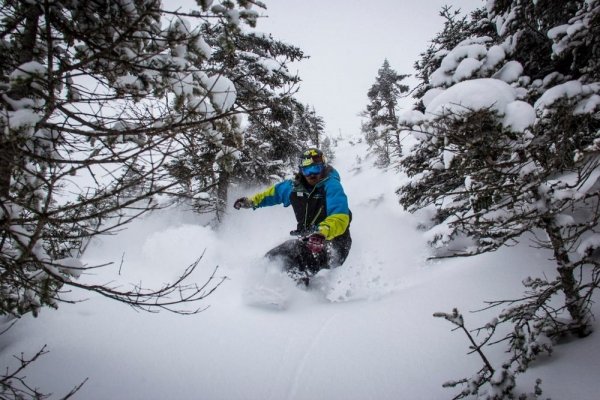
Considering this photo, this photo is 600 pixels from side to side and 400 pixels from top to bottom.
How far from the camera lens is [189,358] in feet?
9.74

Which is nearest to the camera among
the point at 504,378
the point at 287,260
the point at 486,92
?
the point at 504,378

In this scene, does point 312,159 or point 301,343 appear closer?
point 301,343

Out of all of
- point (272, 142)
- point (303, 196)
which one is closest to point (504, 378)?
point (303, 196)

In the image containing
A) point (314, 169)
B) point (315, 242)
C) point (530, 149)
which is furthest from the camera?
point (314, 169)

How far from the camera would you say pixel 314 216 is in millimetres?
5930

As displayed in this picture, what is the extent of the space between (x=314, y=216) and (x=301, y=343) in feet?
9.67

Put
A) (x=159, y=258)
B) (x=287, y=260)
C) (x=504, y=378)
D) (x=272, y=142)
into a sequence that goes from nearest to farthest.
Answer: (x=504, y=378), (x=287, y=260), (x=159, y=258), (x=272, y=142)

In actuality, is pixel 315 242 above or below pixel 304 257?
below

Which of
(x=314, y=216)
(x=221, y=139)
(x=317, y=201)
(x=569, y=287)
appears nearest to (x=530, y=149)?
(x=569, y=287)

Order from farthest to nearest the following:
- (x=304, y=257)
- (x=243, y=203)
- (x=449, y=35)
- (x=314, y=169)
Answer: (x=449, y=35)
(x=243, y=203)
(x=314, y=169)
(x=304, y=257)

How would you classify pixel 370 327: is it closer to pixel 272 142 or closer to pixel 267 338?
pixel 267 338

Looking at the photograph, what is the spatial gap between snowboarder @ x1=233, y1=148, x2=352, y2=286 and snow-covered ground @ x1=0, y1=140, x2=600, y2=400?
14.9 inches

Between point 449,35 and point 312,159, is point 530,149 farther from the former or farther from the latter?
point 449,35

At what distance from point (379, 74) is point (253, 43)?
65.6 feet
